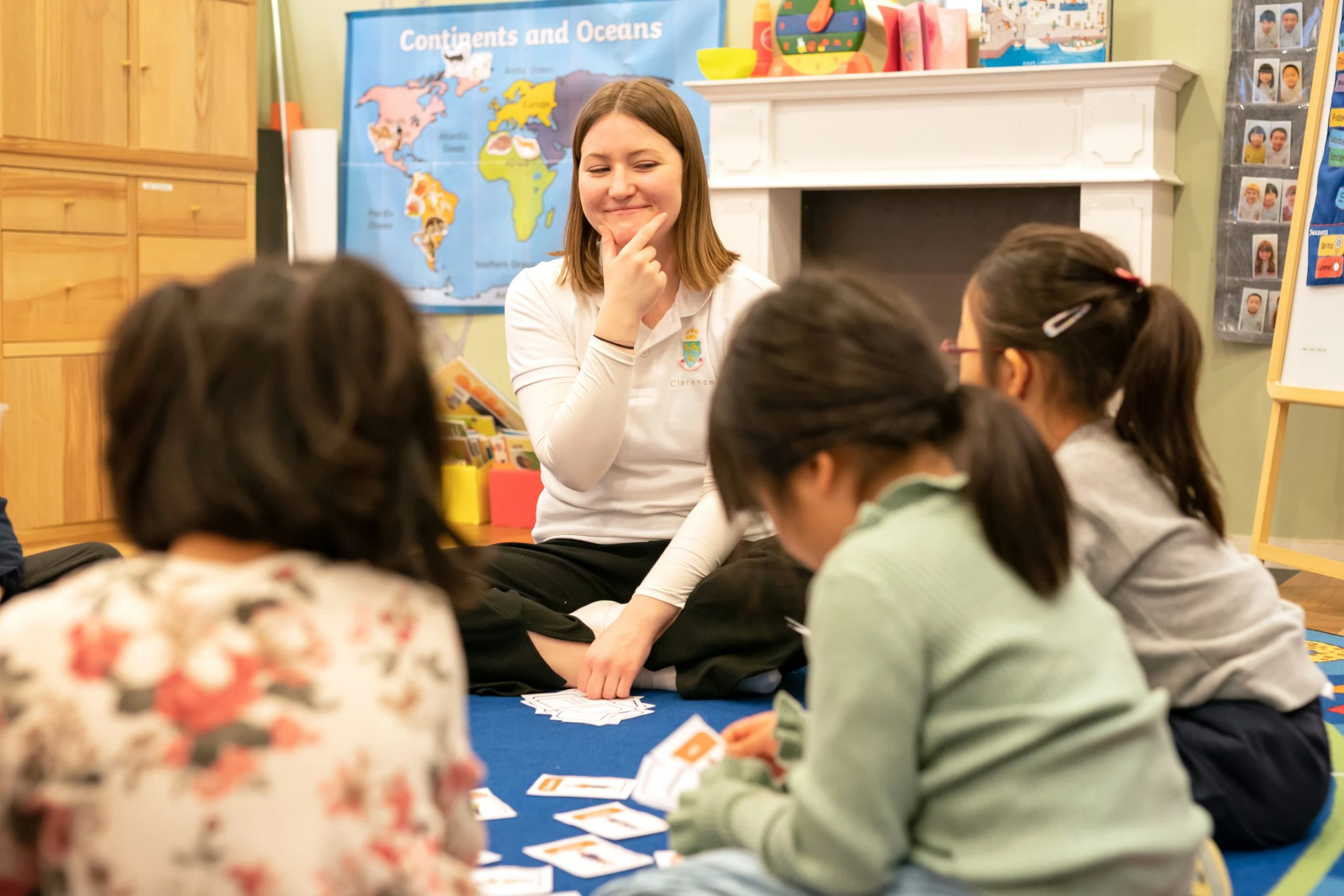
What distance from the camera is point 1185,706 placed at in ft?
4.99

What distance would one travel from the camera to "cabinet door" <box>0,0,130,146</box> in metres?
3.68

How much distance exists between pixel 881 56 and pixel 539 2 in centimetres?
117

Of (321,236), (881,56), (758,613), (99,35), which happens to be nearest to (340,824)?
(758,613)

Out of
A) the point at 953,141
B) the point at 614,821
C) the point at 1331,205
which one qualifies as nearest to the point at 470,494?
the point at 953,141

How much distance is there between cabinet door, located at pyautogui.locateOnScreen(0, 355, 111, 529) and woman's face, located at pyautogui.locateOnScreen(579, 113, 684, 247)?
2.08 m

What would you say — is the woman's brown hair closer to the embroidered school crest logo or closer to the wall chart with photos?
the embroidered school crest logo

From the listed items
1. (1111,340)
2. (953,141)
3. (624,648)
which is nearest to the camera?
(1111,340)

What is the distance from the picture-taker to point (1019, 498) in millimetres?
938

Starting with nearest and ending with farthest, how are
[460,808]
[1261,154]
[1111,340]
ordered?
[460,808] → [1111,340] → [1261,154]

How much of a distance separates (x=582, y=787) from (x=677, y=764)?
47 centimetres

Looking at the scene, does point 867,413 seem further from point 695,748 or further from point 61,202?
point 61,202

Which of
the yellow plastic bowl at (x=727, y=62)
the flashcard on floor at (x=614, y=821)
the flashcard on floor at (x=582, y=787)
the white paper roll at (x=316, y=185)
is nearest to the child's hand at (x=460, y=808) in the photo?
the flashcard on floor at (x=614, y=821)

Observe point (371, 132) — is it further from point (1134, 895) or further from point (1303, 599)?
point (1134, 895)

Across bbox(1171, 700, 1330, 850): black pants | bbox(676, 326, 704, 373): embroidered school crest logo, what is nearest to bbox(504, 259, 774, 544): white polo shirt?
bbox(676, 326, 704, 373): embroidered school crest logo
